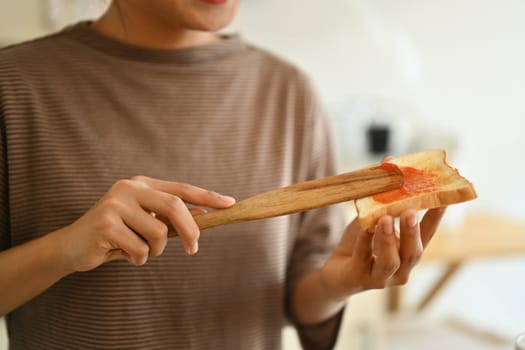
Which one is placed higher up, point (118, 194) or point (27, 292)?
point (118, 194)

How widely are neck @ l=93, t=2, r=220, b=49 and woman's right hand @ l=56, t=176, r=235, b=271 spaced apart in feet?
0.99

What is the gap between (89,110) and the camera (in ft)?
2.49

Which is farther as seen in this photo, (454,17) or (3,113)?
(454,17)

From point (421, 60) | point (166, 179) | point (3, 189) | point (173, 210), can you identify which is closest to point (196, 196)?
point (173, 210)

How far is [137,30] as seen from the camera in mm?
793

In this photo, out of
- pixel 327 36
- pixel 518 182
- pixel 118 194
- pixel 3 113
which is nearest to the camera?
pixel 118 194

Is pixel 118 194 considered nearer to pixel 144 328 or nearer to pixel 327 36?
pixel 144 328

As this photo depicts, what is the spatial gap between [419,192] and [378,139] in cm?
124

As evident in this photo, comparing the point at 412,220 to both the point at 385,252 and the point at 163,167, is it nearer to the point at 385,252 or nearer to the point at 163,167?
the point at 385,252

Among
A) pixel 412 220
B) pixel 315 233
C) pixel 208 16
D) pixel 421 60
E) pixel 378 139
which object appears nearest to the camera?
pixel 412 220

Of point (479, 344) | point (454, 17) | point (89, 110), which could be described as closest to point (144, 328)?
point (89, 110)

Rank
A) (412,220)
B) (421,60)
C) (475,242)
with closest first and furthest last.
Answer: (412,220), (475,242), (421,60)

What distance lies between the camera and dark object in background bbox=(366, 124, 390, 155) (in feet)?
5.90

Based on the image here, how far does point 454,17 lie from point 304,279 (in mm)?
1507
